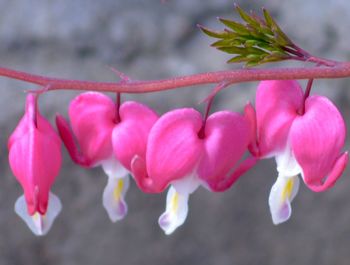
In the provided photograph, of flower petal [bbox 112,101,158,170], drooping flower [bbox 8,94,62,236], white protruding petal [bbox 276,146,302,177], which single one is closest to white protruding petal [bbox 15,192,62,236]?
drooping flower [bbox 8,94,62,236]

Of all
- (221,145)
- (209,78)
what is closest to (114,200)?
(221,145)

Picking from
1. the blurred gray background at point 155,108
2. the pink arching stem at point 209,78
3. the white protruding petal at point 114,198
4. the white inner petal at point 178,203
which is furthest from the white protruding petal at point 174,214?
the blurred gray background at point 155,108

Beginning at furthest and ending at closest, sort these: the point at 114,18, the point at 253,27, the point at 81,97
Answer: the point at 114,18
the point at 81,97
the point at 253,27

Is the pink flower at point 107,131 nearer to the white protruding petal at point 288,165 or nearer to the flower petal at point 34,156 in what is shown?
the flower petal at point 34,156

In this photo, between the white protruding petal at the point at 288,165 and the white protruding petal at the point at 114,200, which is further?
the white protruding petal at the point at 114,200

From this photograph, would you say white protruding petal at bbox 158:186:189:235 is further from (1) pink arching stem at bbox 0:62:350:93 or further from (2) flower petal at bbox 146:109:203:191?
(1) pink arching stem at bbox 0:62:350:93

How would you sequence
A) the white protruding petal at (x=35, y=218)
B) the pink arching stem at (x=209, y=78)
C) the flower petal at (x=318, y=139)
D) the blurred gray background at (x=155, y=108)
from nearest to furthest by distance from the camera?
1. the pink arching stem at (x=209, y=78)
2. the flower petal at (x=318, y=139)
3. the white protruding petal at (x=35, y=218)
4. the blurred gray background at (x=155, y=108)

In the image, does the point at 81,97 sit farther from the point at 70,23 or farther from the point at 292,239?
the point at 292,239

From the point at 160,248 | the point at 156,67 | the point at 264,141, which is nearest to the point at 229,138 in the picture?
the point at 264,141
